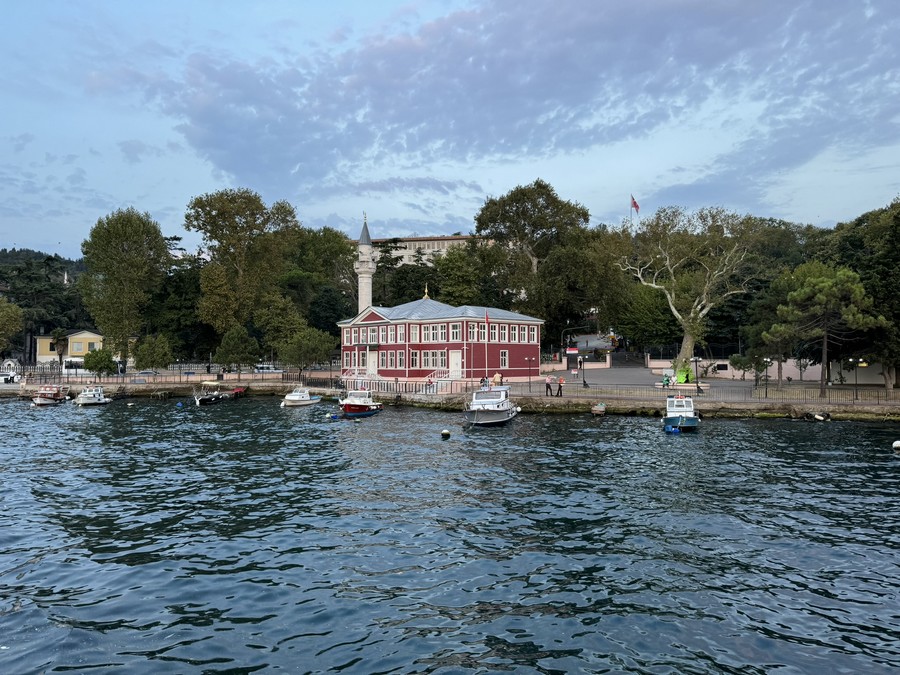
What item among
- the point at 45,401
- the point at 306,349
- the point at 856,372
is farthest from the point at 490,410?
the point at 45,401

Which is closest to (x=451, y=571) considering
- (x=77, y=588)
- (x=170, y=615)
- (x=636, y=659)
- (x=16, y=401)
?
(x=636, y=659)

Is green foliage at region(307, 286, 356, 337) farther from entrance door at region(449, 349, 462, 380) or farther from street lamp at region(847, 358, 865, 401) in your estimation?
street lamp at region(847, 358, 865, 401)

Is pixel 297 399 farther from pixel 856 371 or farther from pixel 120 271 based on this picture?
pixel 856 371

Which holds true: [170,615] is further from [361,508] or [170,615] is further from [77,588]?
[361,508]

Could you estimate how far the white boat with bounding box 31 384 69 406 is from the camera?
191 feet

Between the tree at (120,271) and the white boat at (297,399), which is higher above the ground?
the tree at (120,271)

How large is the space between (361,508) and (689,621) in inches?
448

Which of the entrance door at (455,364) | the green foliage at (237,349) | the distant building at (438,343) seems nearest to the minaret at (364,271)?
the distant building at (438,343)

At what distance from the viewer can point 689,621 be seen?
40.1 feet

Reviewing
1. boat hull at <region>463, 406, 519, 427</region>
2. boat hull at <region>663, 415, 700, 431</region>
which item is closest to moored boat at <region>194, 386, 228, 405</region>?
boat hull at <region>463, 406, 519, 427</region>

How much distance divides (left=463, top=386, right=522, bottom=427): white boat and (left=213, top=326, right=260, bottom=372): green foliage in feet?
125

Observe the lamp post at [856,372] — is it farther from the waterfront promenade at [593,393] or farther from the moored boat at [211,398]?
the moored boat at [211,398]

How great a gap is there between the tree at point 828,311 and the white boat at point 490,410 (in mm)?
18976

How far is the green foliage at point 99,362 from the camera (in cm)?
6931
